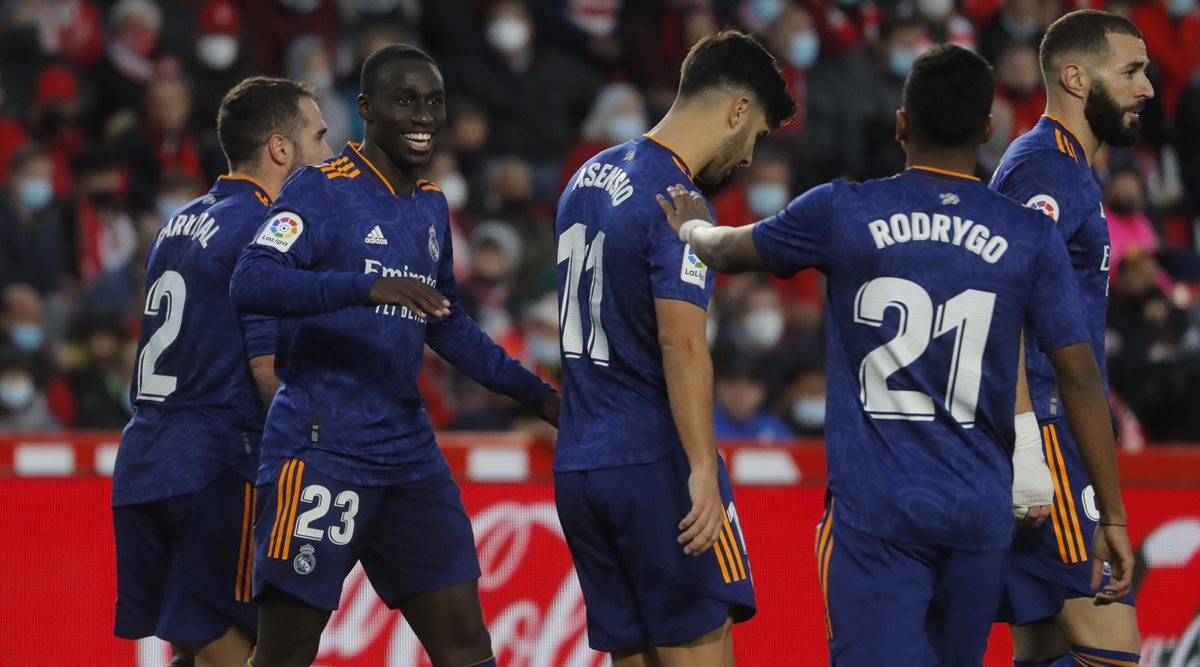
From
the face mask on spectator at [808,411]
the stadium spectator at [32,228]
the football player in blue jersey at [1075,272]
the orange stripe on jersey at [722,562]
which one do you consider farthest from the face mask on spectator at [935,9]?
the orange stripe on jersey at [722,562]

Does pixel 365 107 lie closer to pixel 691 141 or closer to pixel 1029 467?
pixel 691 141

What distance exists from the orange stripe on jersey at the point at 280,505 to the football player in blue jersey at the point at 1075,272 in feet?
7.60

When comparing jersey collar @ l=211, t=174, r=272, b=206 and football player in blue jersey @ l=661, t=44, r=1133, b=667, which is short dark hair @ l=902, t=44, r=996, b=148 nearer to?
football player in blue jersey @ l=661, t=44, r=1133, b=667

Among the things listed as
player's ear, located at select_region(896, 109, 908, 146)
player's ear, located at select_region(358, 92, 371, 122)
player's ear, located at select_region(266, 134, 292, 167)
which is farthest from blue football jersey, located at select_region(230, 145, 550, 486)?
player's ear, located at select_region(896, 109, 908, 146)

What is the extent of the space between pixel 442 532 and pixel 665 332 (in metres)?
1.12

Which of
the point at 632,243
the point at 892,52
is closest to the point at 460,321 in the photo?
the point at 632,243

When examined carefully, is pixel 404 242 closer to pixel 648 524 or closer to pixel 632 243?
pixel 632 243

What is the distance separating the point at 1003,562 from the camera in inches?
194

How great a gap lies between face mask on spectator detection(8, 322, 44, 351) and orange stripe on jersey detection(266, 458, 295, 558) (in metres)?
6.31

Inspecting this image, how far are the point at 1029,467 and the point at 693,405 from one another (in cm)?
100

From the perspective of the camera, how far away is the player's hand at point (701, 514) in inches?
199

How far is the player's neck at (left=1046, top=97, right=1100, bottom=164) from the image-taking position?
6008 mm

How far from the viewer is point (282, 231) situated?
534 centimetres

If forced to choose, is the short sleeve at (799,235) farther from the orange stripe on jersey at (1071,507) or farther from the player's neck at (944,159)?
the orange stripe on jersey at (1071,507)
